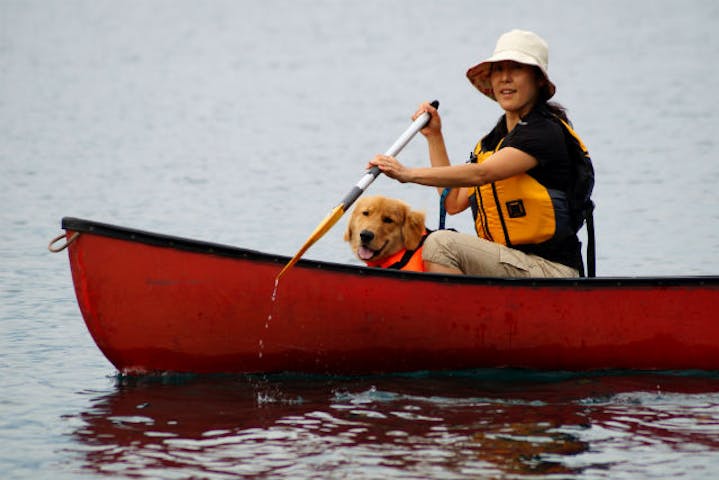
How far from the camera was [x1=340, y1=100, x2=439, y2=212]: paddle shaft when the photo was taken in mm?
6816

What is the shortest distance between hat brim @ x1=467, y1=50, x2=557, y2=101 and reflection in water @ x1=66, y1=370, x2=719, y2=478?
63.9 inches

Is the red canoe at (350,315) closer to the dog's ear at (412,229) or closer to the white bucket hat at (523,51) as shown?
the dog's ear at (412,229)

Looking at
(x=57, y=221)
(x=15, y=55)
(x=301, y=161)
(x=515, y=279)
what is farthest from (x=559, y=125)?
(x=15, y=55)

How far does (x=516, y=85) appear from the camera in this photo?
7031 mm

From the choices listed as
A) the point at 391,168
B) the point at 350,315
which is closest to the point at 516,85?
the point at 391,168

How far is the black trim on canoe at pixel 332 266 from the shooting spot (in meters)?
6.73

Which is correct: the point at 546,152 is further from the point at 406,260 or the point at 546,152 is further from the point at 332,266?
the point at 332,266

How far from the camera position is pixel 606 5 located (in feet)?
145

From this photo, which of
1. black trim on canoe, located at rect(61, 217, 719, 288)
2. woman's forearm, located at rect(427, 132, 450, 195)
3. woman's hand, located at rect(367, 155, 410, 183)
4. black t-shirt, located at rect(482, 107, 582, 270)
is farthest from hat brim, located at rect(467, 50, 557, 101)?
black trim on canoe, located at rect(61, 217, 719, 288)

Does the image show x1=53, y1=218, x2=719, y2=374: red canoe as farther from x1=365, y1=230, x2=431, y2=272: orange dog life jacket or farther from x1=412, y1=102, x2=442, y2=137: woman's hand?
x1=412, y1=102, x2=442, y2=137: woman's hand

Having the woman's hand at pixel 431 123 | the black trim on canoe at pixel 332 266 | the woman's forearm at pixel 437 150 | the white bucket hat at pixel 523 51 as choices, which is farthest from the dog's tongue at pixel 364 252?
the white bucket hat at pixel 523 51

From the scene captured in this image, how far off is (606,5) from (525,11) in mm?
3046

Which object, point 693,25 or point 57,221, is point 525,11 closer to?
point 693,25

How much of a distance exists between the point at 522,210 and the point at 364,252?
3.12 feet
